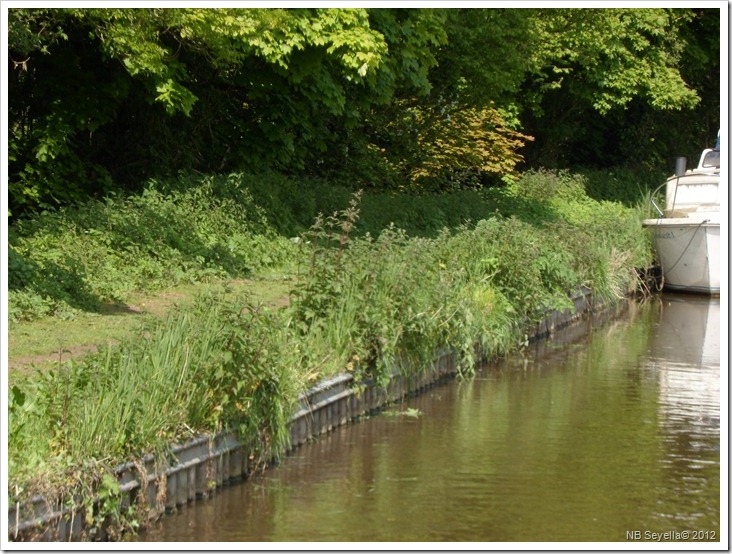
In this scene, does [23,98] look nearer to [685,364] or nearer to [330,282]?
[330,282]

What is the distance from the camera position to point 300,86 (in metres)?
21.8

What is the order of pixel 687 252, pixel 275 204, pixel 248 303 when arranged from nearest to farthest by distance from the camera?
pixel 248 303 < pixel 275 204 < pixel 687 252

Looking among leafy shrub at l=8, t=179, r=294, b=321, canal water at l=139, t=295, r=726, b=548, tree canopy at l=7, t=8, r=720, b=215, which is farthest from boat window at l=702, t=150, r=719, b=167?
canal water at l=139, t=295, r=726, b=548

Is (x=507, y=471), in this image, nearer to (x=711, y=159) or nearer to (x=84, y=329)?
(x=84, y=329)

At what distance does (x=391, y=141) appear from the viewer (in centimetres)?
2873

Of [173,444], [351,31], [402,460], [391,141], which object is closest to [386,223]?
[351,31]

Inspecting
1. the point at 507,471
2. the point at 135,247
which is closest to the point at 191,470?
the point at 507,471

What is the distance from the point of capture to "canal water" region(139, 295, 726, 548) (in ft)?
26.5

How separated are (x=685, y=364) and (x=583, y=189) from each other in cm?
1786

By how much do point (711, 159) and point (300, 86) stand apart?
10733 mm

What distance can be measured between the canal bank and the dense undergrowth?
114 mm

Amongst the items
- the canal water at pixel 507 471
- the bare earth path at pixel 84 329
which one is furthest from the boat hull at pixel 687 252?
the bare earth path at pixel 84 329

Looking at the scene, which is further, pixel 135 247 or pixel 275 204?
pixel 275 204

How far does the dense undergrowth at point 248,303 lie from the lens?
771cm
